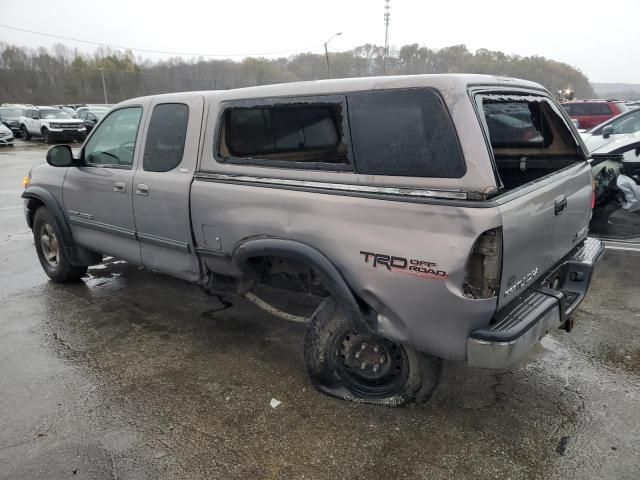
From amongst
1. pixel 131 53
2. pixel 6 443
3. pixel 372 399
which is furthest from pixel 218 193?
pixel 131 53

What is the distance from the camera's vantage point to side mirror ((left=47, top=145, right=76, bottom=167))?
4.42m

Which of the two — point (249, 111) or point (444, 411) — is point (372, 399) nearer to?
point (444, 411)

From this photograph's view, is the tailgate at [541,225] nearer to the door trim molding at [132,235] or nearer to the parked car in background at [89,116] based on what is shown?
the door trim molding at [132,235]

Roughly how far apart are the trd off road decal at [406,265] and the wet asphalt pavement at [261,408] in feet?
3.29

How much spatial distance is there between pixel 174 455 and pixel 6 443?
0.98 meters

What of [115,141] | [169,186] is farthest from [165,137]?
[115,141]

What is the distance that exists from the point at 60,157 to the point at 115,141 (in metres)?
0.58

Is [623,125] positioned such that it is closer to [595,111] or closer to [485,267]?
[485,267]

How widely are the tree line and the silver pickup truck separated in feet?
144

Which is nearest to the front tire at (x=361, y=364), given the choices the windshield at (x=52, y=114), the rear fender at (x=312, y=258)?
the rear fender at (x=312, y=258)

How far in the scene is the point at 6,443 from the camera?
273 cm

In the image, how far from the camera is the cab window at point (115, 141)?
4133 millimetres

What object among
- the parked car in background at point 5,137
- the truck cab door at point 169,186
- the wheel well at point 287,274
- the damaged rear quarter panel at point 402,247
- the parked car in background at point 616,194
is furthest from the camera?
the parked car in background at point 5,137

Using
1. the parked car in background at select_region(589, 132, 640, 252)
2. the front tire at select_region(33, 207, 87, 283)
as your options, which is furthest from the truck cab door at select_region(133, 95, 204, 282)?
the parked car in background at select_region(589, 132, 640, 252)
